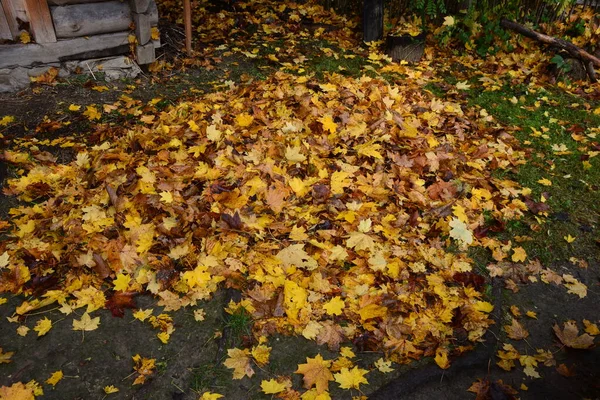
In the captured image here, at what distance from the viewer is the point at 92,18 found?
17.2ft

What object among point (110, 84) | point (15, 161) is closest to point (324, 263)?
point (15, 161)

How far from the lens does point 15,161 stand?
3.99m

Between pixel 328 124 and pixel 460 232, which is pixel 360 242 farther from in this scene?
pixel 328 124

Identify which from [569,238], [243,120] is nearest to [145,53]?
[243,120]

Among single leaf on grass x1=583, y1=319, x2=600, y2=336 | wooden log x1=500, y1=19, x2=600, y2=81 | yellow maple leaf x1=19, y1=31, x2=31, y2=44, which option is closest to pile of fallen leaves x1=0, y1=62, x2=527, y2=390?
single leaf on grass x1=583, y1=319, x2=600, y2=336

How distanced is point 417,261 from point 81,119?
380 cm

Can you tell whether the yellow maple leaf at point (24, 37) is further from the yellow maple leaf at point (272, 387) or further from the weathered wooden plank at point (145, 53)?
the yellow maple leaf at point (272, 387)

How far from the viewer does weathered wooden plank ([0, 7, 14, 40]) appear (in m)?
4.86

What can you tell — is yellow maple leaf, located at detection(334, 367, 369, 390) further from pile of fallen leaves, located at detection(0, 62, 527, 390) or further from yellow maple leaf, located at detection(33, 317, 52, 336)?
yellow maple leaf, located at detection(33, 317, 52, 336)

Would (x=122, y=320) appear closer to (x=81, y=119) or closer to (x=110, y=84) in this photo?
(x=81, y=119)

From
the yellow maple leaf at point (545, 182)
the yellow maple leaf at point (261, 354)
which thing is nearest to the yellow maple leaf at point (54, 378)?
the yellow maple leaf at point (261, 354)

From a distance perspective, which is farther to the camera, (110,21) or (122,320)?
(110,21)

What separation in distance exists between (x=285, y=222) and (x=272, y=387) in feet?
4.10

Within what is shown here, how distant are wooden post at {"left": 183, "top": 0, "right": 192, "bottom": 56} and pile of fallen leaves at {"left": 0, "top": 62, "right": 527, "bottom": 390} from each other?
6.43 feet
